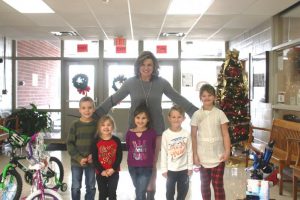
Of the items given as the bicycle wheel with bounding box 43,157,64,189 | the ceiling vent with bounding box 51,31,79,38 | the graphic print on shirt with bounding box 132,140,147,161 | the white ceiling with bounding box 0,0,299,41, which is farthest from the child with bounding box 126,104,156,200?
the ceiling vent with bounding box 51,31,79,38

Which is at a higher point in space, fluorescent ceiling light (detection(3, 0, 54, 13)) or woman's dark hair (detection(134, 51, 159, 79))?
fluorescent ceiling light (detection(3, 0, 54, 13))

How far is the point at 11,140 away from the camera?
3527mm

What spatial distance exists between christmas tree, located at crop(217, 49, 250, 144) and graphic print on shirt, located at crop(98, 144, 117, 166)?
143 inches

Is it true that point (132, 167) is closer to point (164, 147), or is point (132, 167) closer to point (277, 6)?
point (164, 147)

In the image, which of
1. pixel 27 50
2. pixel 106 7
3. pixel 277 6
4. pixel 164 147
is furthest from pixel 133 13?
pixel 27 50

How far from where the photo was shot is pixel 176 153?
110 inches

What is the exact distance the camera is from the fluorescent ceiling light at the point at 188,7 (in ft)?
16.2

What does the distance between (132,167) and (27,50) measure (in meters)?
6.59

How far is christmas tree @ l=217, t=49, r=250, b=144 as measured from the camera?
235 inches

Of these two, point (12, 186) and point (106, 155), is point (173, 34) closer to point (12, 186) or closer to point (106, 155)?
point (12, 186)

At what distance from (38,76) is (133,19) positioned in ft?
12.7

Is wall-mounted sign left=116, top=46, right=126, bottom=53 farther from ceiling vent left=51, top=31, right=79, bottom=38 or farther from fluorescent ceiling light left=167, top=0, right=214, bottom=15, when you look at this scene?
fluorescent ceiling light left=167, top=0, right=214, bottom=15

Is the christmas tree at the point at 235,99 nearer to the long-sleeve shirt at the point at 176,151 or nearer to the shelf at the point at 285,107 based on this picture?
the shelf at the point at 285,107

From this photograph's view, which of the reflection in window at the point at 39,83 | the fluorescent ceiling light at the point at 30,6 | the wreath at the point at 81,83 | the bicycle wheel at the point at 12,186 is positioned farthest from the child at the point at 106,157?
the reflection in window at the point at 39,83
